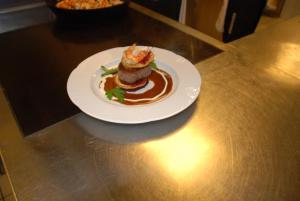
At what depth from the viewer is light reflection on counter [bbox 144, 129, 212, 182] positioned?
46cm

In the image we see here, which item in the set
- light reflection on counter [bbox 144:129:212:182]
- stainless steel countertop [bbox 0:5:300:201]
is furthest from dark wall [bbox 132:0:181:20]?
light reflection on counter [bbox 144:129:212:182]

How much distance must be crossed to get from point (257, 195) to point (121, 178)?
23 cm

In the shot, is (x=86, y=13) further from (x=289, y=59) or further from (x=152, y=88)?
(x=289, y=59)

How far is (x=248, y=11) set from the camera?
1354mm

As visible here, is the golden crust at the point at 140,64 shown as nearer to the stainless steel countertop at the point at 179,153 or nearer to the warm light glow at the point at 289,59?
the stainless steel countertop at the point at 179,153

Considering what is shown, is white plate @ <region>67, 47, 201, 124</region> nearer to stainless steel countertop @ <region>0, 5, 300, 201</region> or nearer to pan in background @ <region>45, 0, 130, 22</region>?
stainless steel countertop @ <region>0, 5, 300, 201</region>

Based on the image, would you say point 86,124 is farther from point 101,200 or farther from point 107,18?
point 107,18

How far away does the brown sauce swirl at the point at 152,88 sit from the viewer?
1.93 ft

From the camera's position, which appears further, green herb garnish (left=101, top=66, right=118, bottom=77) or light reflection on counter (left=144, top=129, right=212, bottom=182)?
green herb garnish (left=101, top=66, right=118, bottom=77)

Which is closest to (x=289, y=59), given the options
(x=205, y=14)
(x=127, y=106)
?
(x=127, y=106)

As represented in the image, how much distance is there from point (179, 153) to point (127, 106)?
0.15 metres

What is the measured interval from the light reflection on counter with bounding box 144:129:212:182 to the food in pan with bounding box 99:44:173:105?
0.12 m

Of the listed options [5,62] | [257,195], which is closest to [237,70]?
[257,195]

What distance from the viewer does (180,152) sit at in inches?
19.2
